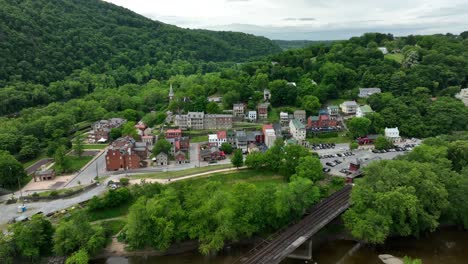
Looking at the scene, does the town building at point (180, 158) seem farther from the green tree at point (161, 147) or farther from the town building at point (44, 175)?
the town building at point (44, 175)

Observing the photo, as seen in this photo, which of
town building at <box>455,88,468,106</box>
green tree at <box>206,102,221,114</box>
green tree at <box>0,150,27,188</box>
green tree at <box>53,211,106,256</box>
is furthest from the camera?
town building at <box>455,88,468,106</box>

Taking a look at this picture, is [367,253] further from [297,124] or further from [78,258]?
[297,124]

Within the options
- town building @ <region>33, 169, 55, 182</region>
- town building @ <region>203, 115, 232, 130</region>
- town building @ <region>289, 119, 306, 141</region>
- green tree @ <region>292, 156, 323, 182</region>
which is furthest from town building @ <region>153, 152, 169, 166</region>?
town building @ <region>289, 119, 306, 141</region>

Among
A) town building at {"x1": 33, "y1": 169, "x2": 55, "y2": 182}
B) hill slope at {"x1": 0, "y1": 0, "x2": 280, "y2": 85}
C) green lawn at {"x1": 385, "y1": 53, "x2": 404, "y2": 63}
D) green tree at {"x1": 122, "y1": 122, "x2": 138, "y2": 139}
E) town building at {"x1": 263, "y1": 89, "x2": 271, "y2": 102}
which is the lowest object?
town building at {"x1": 33, "y1": 169, "x2": 55, "y2": 182}

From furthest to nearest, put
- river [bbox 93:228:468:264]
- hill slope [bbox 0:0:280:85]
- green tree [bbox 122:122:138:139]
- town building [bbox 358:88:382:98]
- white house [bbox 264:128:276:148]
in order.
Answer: hill slope [bbox 0:0:280:85] < town building [bbox 358:88:382:98] < green tree [bbox 122:122:138:139] < white house [bbox 264:128:276:148] < river [bbox 93:228:468:264]

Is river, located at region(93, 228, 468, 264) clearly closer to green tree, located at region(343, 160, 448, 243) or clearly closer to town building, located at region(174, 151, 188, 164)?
green tree, located at region(343, 160, 448, 243)

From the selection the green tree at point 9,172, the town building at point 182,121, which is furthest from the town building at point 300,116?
the green tree at point 9,172

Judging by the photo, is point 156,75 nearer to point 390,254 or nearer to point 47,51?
point 47,51

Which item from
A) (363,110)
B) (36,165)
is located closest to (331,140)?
(363,110)
